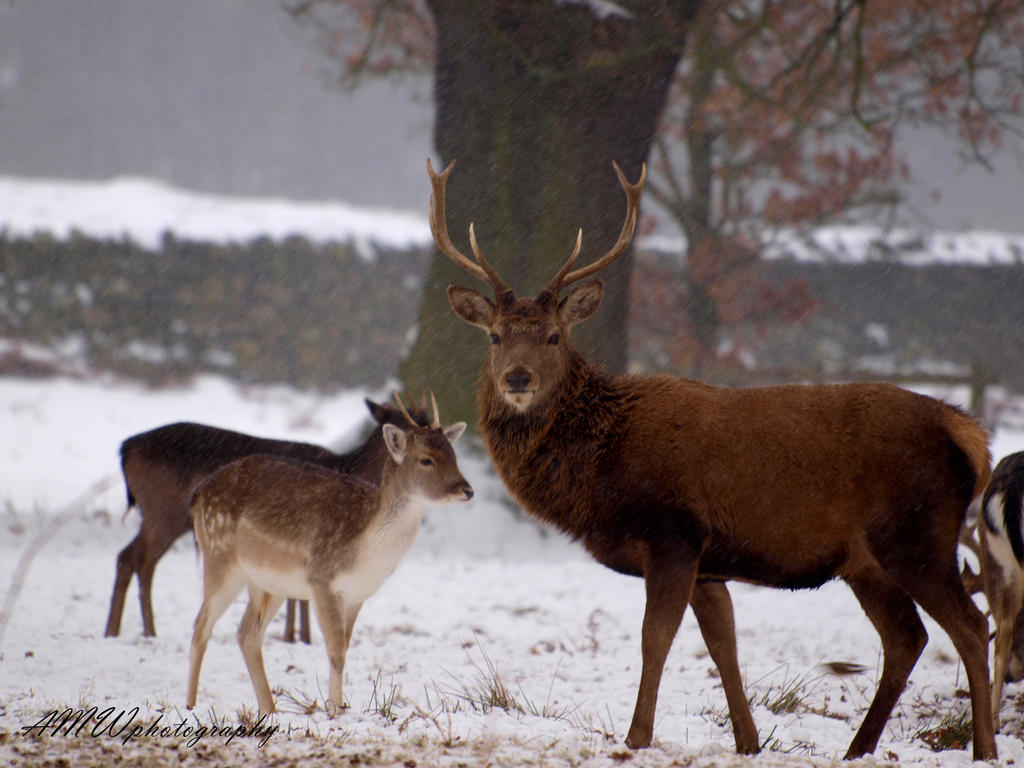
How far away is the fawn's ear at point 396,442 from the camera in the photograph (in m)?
4.81

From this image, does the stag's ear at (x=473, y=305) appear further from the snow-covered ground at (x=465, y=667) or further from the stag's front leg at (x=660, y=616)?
the snow-covered ground at (x=465, y=667)

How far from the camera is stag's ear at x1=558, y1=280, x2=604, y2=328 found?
179 inches

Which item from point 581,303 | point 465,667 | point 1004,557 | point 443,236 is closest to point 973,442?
point 1004,557

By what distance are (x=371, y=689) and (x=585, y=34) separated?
19.5 ft

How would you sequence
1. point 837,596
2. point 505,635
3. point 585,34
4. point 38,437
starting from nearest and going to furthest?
1. point 505,635
2. point 837,596
3. point 585,34
4. point 38,437

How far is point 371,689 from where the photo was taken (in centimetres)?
517

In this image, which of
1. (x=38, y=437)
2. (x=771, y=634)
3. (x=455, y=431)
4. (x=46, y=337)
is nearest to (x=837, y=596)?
(x=771, y=634)

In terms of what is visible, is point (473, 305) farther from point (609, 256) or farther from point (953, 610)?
point (953, 610)

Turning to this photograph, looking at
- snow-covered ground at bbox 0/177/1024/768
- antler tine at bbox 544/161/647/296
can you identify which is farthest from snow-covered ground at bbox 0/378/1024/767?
antler tine at bbox 544/161/647/296

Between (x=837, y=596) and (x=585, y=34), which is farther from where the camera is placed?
(x=585, y=34)

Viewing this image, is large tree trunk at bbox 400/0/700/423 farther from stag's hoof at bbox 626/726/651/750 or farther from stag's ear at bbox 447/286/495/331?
stag's hoof at bbox 626/726/651/750

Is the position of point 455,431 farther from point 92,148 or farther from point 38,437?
point 92,148

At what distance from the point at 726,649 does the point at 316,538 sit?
1.92m

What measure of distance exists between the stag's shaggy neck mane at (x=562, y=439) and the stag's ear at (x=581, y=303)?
0.19 meters
